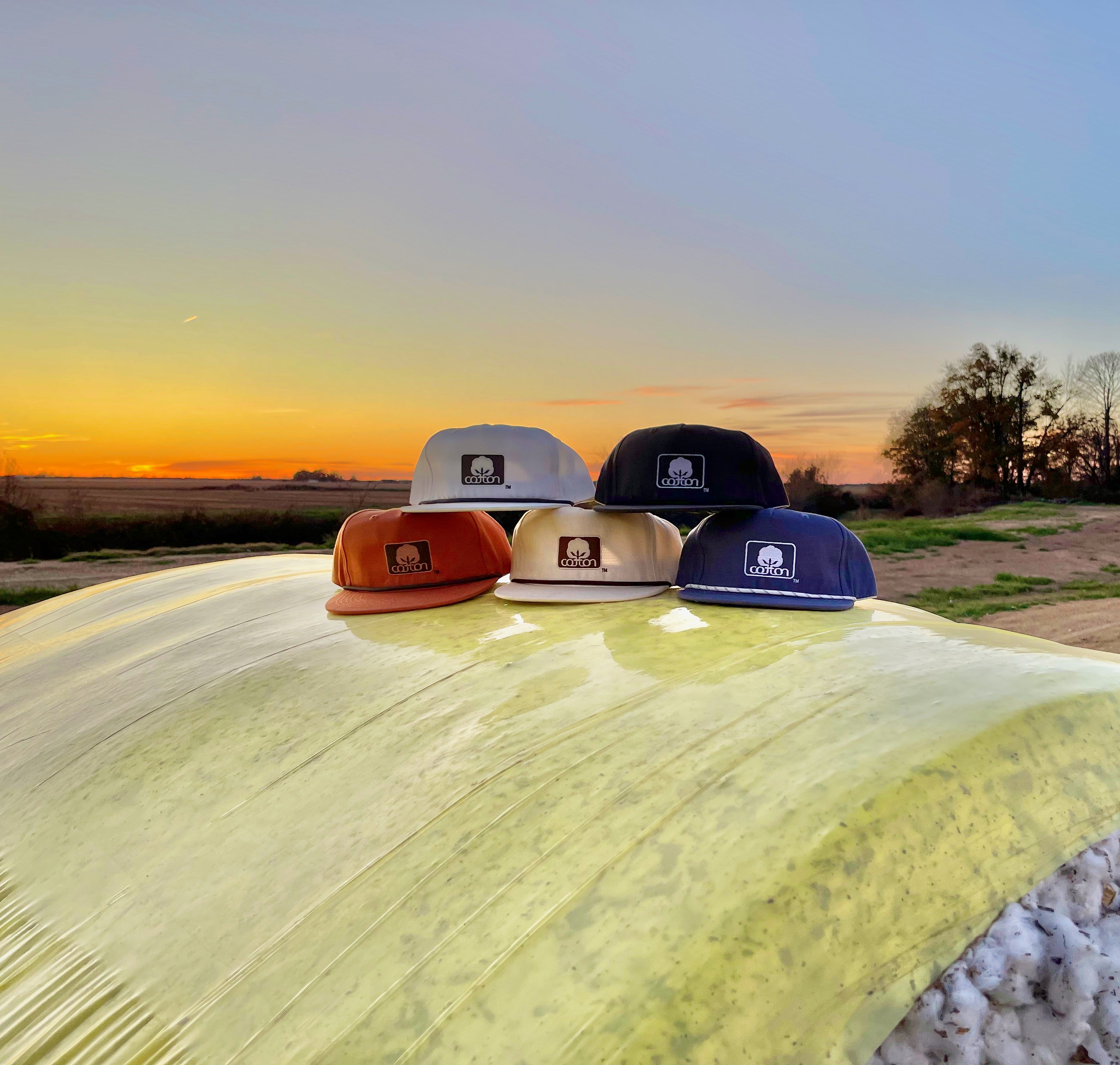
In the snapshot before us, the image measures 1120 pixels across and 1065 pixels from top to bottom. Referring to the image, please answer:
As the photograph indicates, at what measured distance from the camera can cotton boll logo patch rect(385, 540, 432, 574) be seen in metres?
2.24

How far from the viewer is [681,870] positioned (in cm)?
94

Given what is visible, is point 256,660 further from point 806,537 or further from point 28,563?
point 28,563

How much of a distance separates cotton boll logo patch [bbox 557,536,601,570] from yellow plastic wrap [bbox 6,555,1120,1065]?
1.04ft

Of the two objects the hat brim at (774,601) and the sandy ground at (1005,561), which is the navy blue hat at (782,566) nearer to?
the hat brim at (774,601)

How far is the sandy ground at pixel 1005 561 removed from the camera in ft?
30.3

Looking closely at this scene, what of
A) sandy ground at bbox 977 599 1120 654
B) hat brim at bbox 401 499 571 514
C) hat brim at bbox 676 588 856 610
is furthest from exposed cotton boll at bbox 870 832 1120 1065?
sandy ground at bbox 977 599 1120 654

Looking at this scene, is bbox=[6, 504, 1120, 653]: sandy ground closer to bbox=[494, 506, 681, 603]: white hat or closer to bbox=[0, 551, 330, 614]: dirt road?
bbox=[0, 551, 330, 614]: dirt road

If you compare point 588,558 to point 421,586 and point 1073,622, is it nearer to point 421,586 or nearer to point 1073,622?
point 421,586

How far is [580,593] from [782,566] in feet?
1.73

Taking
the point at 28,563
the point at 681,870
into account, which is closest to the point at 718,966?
the point at 681,870

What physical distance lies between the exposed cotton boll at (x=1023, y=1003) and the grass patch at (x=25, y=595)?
708 cm

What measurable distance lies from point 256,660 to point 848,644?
1.44 m

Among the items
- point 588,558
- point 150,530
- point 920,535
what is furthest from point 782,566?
point 920,535

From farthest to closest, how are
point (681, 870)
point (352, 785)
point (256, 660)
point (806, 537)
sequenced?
point (256, 660), point (806, 537), point (352, 785), point (681, 870)
